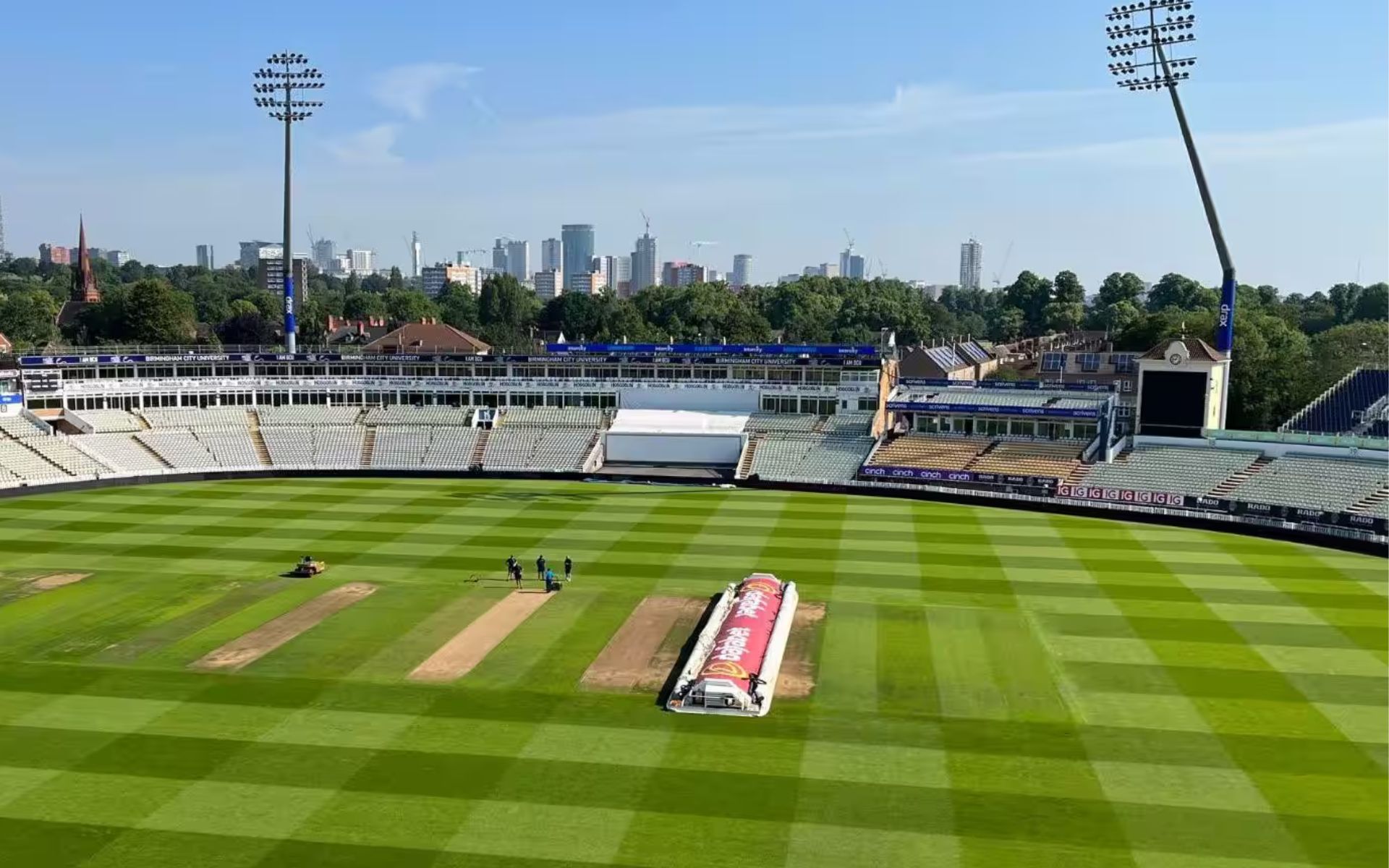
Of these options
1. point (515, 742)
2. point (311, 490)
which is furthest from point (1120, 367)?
point (515, 742)

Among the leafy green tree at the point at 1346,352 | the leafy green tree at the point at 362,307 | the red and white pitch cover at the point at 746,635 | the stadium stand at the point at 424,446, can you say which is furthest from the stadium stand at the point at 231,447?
the leafy green tree at the point at 362,307

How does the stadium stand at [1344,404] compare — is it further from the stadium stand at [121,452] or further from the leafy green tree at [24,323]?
the leafy green tree at [24,323]

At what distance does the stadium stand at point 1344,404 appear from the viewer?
66875 mm

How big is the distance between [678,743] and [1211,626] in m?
19.2

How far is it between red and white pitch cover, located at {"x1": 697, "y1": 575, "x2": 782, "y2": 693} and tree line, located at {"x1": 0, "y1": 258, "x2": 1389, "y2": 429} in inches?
2446

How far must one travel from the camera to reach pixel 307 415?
242 feet

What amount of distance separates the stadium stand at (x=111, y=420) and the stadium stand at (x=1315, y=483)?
215 ft

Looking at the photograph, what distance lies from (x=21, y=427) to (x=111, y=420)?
524 cm

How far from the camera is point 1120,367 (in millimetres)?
94875

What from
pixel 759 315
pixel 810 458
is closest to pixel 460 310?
pixel 759 315

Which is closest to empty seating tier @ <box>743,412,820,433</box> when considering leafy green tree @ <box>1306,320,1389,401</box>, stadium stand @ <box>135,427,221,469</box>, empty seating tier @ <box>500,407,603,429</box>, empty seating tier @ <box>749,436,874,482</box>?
empty seating tier @ <box>749,436,874,482</box>

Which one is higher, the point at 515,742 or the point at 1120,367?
the point at 1120,367

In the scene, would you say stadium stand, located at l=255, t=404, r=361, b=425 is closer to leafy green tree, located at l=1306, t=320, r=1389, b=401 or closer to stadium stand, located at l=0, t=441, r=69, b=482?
stadium stand, located at l=0, t=441, r=69, b=482

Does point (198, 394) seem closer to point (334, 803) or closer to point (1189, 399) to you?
point (334, 803)
